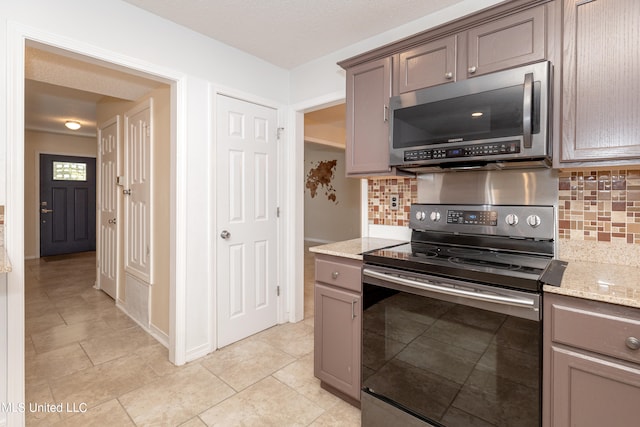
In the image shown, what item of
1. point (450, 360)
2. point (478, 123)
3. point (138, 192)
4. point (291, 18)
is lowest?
point (450, 360)

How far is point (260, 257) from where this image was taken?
2898mm

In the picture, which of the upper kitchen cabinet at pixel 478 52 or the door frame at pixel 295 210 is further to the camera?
the door frame at pixel 295 210

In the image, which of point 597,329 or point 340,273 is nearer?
point 597,329

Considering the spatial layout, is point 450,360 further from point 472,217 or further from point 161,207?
point 161,207

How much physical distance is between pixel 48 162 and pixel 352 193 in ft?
20.2

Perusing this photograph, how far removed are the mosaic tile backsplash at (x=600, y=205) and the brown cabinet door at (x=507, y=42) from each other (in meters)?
0.65

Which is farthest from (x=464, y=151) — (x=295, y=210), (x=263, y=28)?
(x=295, y=210)

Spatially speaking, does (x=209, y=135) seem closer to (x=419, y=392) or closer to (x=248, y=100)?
(x=248, y=100)

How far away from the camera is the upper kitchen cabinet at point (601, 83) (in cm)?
130

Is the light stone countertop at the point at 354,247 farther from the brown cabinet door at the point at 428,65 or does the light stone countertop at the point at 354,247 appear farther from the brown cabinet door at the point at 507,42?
the brown cabinet door at the point at 507,42

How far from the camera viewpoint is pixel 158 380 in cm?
215

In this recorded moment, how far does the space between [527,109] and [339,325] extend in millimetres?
1480

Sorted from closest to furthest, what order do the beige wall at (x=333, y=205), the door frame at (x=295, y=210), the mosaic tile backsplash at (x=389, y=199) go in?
the mosaic tile backsplash at (x=389, y=199)
the door frame at (x=295, y=210)
the beige wall at (x=333, y=205)

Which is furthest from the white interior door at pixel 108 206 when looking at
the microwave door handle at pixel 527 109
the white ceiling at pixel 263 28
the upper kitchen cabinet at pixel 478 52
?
the microwave door handle at pixel 527 109
